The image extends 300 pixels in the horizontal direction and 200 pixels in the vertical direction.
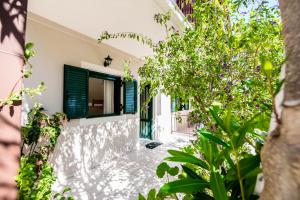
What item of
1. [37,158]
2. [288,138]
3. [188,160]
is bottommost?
[37,158]

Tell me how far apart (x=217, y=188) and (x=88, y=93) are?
456cm

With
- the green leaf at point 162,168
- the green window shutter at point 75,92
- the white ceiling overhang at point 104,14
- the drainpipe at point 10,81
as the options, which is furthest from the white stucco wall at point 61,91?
the green leaf at point 162,168

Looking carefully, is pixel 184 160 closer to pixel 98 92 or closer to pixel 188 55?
pixel 188 55

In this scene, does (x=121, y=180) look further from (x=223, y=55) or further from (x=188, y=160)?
(x=188, y=160)

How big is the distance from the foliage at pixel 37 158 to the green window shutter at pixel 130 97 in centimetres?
264

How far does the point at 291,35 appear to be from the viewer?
55 cm

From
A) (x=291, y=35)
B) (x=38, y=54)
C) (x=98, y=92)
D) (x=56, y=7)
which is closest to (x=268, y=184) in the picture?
(x=291, y=35)

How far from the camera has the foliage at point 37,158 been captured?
2107 mm

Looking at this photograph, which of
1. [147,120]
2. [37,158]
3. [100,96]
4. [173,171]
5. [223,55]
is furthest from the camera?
[147,120]

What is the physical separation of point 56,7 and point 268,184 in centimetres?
390

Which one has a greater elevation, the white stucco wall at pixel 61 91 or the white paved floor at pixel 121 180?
the white stucco wall at pixel 61 91

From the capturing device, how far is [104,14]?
3691mm

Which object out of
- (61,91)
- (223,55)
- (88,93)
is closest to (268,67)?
(223,55)

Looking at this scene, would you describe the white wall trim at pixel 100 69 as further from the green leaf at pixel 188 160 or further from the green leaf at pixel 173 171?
the green leaf at pixel 188 160
